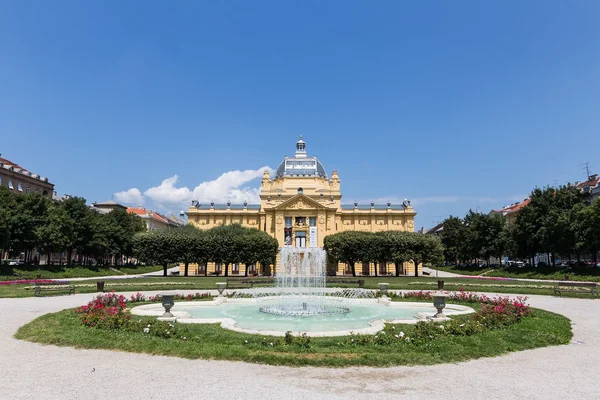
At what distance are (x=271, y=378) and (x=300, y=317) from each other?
946cm

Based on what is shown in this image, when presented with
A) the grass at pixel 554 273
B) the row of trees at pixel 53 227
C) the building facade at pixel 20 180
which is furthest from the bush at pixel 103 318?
the building facade at pixel 20 180

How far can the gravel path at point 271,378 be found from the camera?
7.69 m

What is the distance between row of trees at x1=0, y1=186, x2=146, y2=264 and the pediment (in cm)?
3009

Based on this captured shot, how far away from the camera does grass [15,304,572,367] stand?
1000cm

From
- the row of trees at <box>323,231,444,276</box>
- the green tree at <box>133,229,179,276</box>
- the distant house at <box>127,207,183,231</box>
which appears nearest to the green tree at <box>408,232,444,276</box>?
the row of trees at <box>323,231,444,276</box>

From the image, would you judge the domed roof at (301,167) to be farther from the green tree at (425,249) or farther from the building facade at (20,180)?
the building facade at (20,180)

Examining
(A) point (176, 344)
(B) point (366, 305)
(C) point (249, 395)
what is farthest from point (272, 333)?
(B) point (366, 305)

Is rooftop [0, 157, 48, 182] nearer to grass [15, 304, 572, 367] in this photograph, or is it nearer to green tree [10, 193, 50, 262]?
green tree [10, 193, 50, 262]

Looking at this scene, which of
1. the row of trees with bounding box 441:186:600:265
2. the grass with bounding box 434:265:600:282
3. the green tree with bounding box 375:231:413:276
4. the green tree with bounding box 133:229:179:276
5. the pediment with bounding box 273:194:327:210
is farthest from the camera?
the pediment with bounding box 273:194:327:210

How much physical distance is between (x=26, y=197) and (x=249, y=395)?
5690cm

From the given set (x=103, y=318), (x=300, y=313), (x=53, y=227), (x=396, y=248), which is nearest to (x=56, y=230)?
(x=53, y=227)

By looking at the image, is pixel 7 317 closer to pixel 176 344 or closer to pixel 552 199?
pixel 176 344

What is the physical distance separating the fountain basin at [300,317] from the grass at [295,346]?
1145 millimetres

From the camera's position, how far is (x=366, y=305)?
77.7 feet
